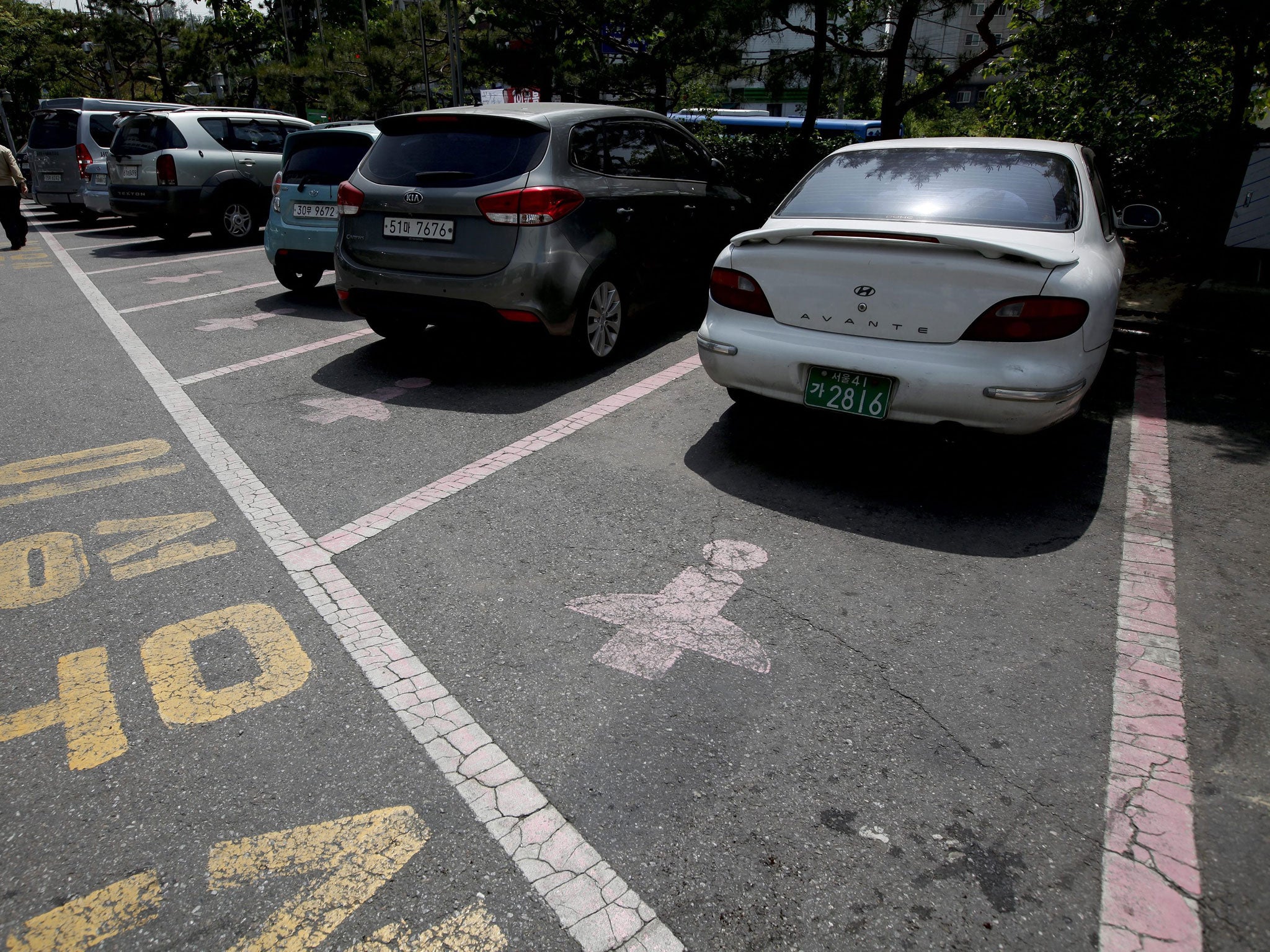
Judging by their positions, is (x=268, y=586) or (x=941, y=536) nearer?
(x=268, y=586)

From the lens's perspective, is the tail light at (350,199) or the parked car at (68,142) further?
the parked car at (68,142)

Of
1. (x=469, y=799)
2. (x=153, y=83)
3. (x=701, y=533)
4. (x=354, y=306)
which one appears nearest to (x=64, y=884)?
(x=469, y=799)

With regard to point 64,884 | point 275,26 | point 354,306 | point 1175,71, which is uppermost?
point 275,26

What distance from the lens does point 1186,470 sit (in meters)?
4.50

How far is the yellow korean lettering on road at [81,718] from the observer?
97.8 inches

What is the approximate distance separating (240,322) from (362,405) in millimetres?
3093

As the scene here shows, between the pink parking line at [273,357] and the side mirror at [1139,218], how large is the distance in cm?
558

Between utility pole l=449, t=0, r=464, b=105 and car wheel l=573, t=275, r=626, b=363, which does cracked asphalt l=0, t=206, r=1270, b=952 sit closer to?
car wheel l=573, t=275, r=626, b=363

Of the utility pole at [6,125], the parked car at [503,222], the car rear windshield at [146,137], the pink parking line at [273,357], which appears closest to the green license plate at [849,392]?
the parked car at [503,222]

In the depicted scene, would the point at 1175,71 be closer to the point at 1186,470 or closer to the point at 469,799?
the point at 1186,470

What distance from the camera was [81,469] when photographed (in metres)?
4.45

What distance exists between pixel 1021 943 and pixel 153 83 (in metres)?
48.6

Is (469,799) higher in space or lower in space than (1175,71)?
lower

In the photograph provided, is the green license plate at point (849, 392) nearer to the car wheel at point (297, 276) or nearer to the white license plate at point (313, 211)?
the white license plate at point (313, 211)
